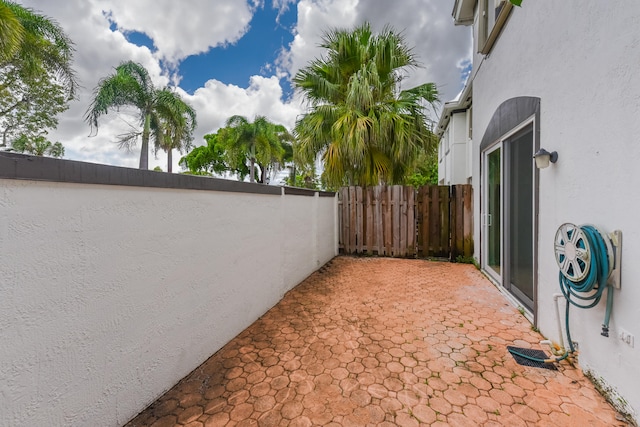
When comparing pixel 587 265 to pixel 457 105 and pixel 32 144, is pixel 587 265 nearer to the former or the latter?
pixel 457 105

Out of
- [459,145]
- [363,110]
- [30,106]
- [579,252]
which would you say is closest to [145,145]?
[30,106]

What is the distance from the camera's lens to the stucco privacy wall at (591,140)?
1.66m

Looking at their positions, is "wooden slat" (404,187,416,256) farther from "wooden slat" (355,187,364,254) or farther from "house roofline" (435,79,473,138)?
"house roofline" (435,79,473,138)

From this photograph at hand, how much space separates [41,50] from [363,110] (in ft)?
37.3

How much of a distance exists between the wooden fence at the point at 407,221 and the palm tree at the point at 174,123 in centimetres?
1138

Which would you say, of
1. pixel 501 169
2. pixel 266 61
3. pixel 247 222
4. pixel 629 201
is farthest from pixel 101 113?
pixel 629 201

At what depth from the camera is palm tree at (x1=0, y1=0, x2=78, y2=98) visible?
330 inches

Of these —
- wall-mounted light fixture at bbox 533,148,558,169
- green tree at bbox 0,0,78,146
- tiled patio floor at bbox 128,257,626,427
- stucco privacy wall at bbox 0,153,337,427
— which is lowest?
tiled patio floor at bbox 128,257,626,427

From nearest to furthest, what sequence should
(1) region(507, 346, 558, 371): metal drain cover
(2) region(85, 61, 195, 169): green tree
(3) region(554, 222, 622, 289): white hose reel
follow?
(3) region(554, 222, 622, 289): white hose reel
(1) region(507, 346, 558, 371): metal drain cover
(2) region(85, 61, 195, 169): green tree

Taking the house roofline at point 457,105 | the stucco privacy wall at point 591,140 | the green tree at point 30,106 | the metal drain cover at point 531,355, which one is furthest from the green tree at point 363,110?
the green tree at point 30,106

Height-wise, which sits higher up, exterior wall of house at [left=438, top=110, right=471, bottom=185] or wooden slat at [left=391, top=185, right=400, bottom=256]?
exterior wall of house at [left=438, top=110, right=471, bottom=185]

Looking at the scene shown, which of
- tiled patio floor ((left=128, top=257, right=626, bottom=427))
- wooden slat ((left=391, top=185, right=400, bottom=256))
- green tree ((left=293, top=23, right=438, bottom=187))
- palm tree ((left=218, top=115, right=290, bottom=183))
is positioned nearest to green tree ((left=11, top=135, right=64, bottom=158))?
palm tree ((left=218, top=115, right=290, bottom=183))

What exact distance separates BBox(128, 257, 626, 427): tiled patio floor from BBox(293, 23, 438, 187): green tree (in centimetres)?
378

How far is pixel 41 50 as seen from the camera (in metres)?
8.95
